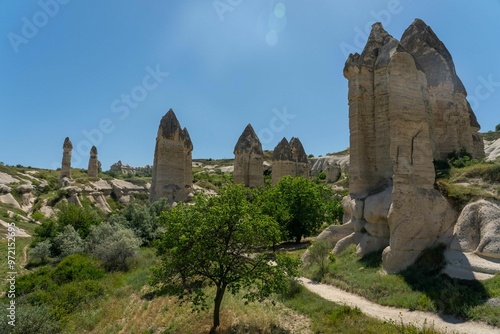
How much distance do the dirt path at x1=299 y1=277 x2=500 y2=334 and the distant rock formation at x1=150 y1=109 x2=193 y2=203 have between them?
57.8ft

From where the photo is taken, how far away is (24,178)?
2106 inches

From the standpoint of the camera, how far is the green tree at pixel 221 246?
930cm

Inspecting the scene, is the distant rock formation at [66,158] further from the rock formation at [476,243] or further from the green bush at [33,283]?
the rock formation at [476,243]

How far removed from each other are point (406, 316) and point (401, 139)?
265 inches

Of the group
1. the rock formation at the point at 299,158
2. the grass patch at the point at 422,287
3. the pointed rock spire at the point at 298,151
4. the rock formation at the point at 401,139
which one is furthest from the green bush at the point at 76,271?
the pointed rock spire at the point at 298,151

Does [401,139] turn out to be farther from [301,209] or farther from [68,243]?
[68,243]

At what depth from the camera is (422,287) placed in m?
10.1

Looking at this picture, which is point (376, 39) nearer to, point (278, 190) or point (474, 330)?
point (278, 190)

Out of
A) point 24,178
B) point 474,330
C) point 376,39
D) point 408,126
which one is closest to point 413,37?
point 376,39

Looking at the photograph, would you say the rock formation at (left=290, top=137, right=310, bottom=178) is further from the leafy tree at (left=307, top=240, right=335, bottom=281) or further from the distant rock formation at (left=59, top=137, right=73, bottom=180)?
the distant rock formation at (left=59, top=137, right=73, bottom=180)

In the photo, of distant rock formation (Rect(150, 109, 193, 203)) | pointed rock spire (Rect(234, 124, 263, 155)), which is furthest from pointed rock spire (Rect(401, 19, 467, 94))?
distant rock formation (Rect(150, 109, 193, 203))

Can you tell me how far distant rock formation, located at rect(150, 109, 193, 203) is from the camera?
26938mm

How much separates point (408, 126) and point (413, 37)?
10.2 meters

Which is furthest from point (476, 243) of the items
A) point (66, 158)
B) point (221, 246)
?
point (66, 158)
